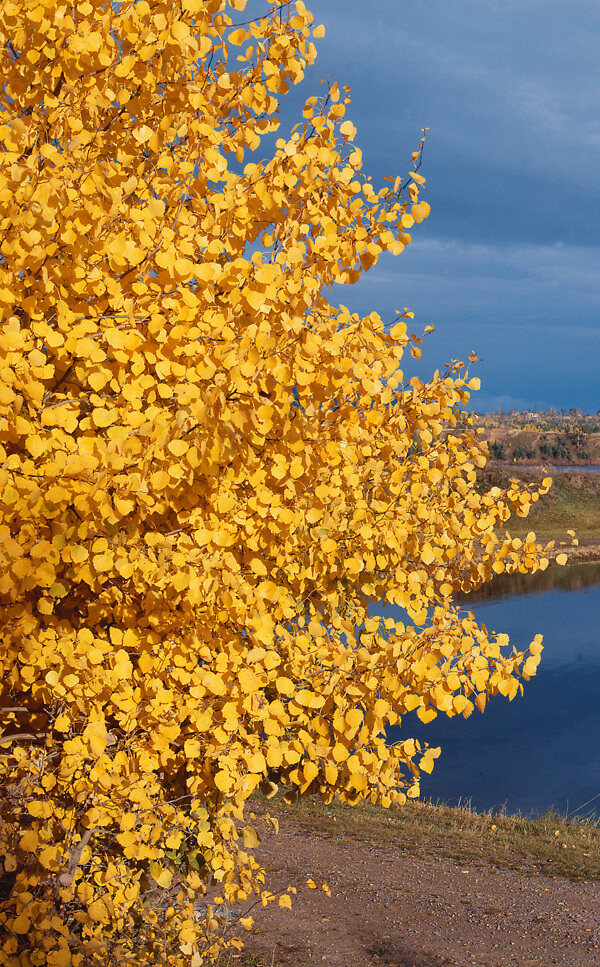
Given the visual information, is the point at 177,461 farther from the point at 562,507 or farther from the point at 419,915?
the point at 562,507

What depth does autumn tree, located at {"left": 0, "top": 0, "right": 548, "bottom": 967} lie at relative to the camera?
292 cm

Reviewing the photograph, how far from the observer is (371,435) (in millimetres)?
4867

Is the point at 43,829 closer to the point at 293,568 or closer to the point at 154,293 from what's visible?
the point at 293,568

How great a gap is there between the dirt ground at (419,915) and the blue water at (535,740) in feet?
24.0

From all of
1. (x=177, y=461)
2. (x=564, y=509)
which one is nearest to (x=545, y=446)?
(x=564, y=509)

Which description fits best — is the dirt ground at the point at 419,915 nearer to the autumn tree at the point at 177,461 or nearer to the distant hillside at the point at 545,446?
the autumn tree at the point at 177,461

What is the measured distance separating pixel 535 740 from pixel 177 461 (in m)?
25.4

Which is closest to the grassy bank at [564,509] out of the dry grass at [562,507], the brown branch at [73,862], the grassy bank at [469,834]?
the dry grass at [562,507]

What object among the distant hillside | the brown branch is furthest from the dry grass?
the brown branch

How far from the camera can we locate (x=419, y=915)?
9188 millimetres

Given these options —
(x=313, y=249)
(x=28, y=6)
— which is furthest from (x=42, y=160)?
(x=313, y=249)

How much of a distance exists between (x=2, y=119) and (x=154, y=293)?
120 cm

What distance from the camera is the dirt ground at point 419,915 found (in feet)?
26.0

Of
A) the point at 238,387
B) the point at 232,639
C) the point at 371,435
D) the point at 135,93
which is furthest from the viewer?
the point at 371,435
